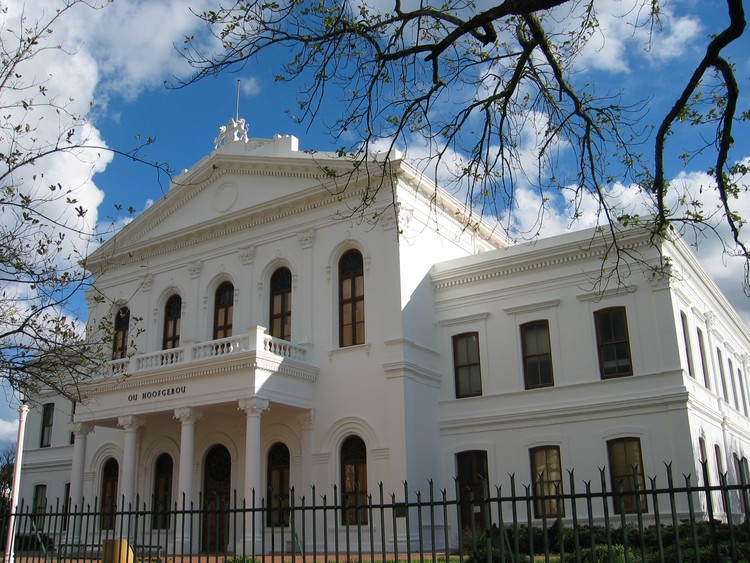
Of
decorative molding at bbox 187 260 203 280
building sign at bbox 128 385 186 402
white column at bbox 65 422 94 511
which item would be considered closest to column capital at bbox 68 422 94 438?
white column at bbox 65 422 94 511

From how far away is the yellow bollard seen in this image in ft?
34.0

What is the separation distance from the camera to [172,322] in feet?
97.3

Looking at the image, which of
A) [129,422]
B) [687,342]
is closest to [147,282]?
[129,422]

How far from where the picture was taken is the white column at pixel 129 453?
24.6m

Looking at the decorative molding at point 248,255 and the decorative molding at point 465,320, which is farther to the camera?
the decorative molding at point 248,255

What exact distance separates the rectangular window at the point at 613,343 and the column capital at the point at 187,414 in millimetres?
12090

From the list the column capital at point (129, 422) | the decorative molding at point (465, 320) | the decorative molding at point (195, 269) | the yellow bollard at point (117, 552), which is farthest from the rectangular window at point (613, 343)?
the yellow bollard at point (117, 552)

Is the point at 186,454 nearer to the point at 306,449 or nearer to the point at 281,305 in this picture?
the point at 306,449

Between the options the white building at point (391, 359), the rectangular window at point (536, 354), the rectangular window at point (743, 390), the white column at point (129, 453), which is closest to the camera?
the white building at point (391, 359)

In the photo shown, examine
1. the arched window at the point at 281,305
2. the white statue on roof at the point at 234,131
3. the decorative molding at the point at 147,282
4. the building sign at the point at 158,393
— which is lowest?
the building sign at the point at 158,393

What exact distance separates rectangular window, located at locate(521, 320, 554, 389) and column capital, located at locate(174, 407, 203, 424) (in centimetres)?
1007

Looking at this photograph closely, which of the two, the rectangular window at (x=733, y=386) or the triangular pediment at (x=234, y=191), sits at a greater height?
the triangular pediment at (x=234, y=191)

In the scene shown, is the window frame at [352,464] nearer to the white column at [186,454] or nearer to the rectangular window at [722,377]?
the white column at [186,454]

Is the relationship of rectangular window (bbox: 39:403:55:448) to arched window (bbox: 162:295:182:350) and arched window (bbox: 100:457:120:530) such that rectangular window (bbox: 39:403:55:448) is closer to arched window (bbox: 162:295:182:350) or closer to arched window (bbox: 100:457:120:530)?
arched window (bbox: 100:457:120:530)
